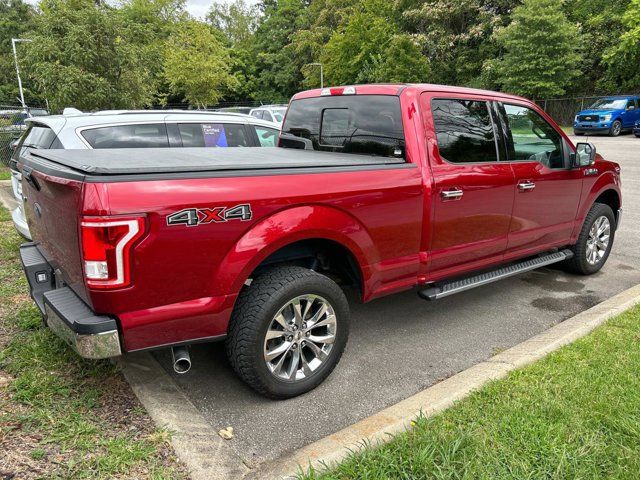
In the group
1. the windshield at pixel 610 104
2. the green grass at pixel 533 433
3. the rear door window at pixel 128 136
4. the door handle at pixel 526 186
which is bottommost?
the green grass at pixel 533 433

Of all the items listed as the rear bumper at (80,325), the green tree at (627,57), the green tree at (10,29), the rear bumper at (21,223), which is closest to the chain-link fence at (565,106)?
the green tree at (627,57)

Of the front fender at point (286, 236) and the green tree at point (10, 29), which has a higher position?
the green tree at point (10, 29)

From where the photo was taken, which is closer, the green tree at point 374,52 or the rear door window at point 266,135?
the rear door window at point 266,135

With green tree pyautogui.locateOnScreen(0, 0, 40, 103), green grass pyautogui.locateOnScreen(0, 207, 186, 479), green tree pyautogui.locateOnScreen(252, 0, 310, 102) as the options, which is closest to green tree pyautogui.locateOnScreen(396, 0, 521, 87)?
green tree pyautogui.locateOnScreen(252, 0, 310, 102)

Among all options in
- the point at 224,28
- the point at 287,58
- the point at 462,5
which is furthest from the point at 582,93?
the point at 224,28

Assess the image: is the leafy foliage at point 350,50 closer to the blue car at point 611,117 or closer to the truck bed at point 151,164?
the blue car at point 611,117

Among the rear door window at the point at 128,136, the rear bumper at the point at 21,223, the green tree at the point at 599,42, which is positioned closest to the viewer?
the rear bumper at the point at 21,223

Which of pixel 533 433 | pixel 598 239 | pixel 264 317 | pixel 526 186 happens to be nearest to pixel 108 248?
pixel 264 317

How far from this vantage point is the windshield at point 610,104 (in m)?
24.2

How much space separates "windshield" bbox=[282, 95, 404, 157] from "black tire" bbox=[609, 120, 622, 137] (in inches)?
940

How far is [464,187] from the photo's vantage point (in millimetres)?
3762

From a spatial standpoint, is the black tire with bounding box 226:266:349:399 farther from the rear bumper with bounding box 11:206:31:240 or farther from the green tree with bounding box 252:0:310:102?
the green tree with bounding box 252:0:310:102

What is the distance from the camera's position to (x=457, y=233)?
3.80 m

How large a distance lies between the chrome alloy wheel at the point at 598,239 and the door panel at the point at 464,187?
1735mm
